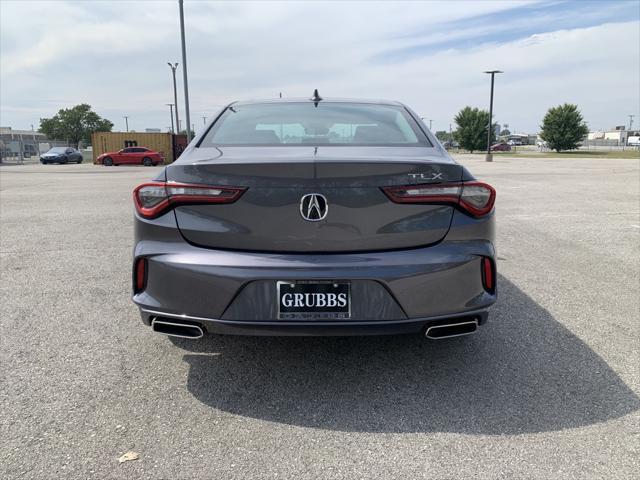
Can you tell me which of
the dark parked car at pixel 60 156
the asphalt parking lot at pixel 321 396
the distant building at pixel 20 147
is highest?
the distant building at pixel 20 147

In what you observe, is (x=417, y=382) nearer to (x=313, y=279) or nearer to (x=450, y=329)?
(x=450, y=329)

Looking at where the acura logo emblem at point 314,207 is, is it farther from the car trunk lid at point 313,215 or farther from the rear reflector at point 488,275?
the rear reflector at point 488,275

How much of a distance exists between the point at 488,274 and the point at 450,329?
34 cm

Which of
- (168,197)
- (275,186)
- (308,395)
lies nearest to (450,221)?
(275,186)

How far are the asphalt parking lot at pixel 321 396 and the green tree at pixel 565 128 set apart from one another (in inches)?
2671

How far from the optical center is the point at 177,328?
2654mm

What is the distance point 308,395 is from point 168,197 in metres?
1.26

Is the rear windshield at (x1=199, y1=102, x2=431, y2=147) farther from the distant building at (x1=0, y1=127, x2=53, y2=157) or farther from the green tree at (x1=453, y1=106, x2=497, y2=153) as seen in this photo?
the green tree at (x1=453, y1=106, x2=497, y2=153)

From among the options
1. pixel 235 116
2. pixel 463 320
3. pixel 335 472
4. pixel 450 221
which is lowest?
pixel 335 472

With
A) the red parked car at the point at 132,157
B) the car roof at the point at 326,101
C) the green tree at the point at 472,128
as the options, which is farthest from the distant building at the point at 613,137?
the car roof at the point at 326,101

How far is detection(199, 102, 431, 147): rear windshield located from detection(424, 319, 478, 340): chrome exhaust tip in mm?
1099

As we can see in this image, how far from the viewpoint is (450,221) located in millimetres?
2596

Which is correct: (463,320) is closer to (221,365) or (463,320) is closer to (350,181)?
(350,181)

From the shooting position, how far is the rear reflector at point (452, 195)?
100 inches
